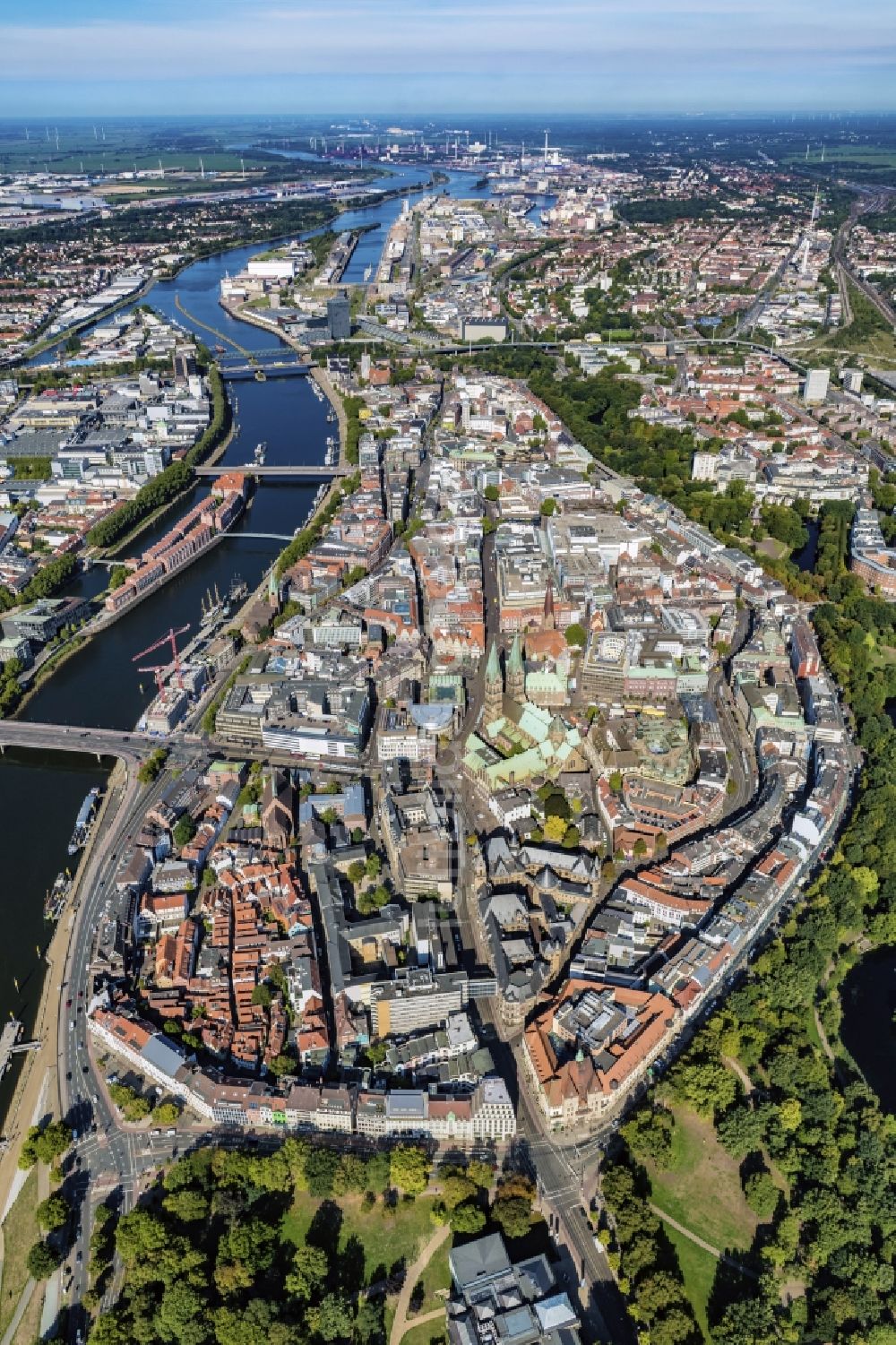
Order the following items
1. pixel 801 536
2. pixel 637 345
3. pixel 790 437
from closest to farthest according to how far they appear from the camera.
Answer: pixel 801 536, pixel 790 437, pixel 637 345

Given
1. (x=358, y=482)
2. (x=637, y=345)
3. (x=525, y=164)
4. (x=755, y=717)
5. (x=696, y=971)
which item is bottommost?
(x=696, y=971)

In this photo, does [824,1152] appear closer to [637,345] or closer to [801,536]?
[801,536]

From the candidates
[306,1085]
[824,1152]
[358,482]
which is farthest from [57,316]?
[824,1152]

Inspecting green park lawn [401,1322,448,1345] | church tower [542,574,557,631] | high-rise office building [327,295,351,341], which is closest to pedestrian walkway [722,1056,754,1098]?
green park lawn [401,1322,448,1345]

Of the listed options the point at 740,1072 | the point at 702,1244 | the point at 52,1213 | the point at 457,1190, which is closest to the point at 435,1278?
the point at 457,1190

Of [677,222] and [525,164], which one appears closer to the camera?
[677,222]

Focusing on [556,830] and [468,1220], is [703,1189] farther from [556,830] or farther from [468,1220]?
[556,830]

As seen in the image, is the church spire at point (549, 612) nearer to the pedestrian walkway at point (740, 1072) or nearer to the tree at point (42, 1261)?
the pedestrian walkway at point (740, 1072)
